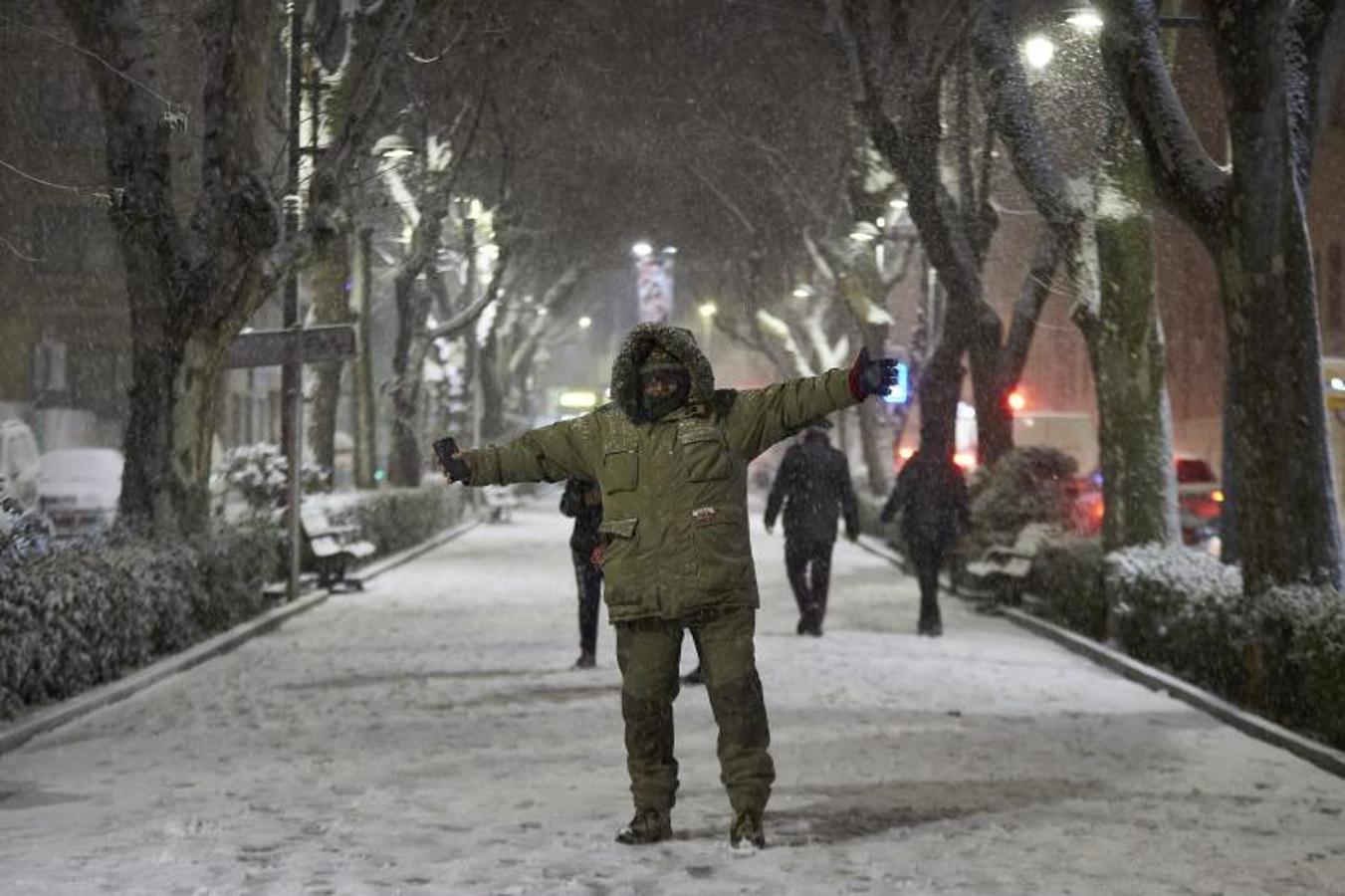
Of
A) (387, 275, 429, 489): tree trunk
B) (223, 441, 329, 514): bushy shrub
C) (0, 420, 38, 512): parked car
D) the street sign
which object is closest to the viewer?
the street sign

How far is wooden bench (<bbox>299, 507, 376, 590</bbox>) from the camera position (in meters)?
22.8

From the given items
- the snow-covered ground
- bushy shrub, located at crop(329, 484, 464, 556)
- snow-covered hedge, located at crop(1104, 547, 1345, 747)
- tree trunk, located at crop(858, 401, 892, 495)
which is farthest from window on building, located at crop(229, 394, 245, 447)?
snow-covered hedge, located at crop(1104, 547, 1345, 747)

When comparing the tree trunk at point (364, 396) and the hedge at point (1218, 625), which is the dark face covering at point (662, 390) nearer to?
the hedge at point (1218, 625)

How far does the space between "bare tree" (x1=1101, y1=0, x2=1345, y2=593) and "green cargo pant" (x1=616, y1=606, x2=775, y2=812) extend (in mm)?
5683

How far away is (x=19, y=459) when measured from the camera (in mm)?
31625

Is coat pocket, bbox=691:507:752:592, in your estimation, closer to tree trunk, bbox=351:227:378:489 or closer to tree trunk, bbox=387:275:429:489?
tree trunk, bbox=351:227:378:489

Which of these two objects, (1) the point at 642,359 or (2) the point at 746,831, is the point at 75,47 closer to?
(1) the point at 642,359

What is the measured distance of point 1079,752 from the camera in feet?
33.4

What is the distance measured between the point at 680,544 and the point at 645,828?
1.09m

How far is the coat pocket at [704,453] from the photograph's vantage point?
7227 mm

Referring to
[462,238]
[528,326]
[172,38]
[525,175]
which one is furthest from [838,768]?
[528,326]

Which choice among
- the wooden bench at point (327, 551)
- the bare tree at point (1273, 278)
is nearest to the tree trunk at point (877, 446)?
the wooden bench at point (327, 551)

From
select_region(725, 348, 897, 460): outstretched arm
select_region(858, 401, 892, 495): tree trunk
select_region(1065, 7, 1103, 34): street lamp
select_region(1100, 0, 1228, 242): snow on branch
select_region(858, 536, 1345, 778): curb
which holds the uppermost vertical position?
select_region(1065, 7, 1103, 34): street lamp

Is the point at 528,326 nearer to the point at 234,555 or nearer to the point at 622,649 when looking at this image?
the point at 234,555
